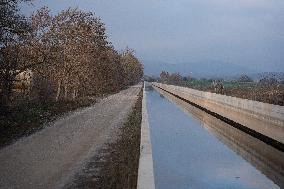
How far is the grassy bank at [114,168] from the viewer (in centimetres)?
972

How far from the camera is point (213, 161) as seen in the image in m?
14.6

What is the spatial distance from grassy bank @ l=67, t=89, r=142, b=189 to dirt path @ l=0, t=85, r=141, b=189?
344 mm

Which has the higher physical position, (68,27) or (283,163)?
(68,27)

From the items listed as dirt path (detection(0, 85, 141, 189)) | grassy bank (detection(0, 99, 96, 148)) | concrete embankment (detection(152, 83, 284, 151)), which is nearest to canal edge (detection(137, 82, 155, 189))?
dirt path (detection(0, 85, 141, 189))

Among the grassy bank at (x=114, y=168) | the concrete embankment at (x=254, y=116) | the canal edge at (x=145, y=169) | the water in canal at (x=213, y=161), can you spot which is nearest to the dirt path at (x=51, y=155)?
the grassy bank at (x=114, y=168)

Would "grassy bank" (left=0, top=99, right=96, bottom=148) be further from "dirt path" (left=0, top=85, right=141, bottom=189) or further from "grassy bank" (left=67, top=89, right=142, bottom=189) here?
"grassy bank" (left=67, top=89, right=142, bottom=189)

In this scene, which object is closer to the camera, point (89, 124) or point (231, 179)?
point (231, 179)

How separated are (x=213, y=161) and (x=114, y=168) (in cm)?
455

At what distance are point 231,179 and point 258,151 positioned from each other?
5759 mm

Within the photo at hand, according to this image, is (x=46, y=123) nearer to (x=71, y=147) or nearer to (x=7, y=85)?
(x=7, y=85)

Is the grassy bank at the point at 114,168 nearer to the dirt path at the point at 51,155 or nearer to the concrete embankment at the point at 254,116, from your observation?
the dirt path at the point at 51,155

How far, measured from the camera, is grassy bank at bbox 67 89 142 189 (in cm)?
972

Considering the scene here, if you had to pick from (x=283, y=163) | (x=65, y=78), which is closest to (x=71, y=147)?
(x=283, y=163)

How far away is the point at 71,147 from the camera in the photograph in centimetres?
1477
